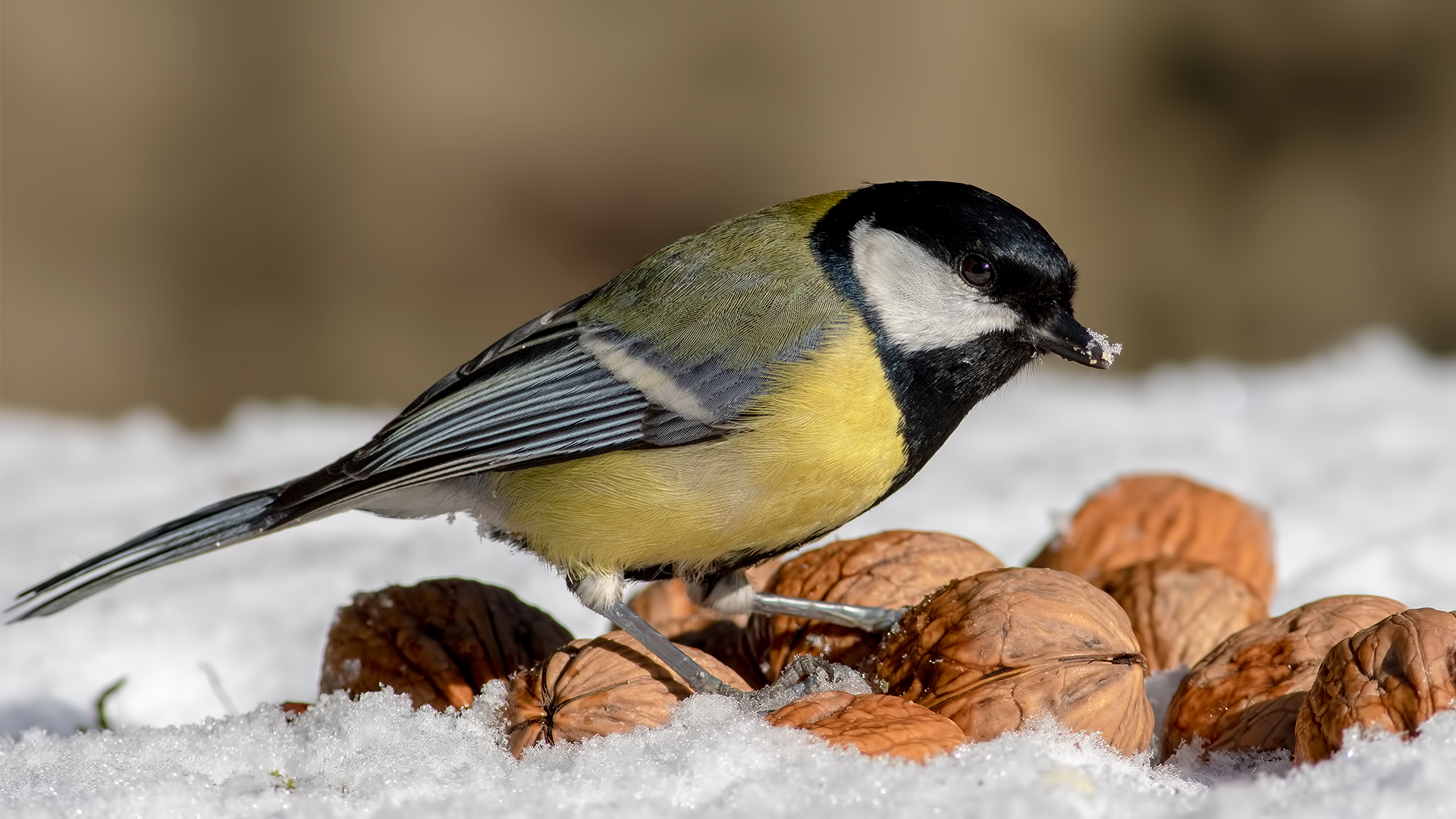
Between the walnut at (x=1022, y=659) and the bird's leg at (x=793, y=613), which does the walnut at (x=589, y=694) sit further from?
the walnut at (x=1022, y=659)

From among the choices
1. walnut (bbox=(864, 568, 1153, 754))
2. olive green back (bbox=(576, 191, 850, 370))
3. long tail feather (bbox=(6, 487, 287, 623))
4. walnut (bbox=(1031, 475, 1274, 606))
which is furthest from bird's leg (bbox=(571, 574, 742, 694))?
walnut (bbox=(1031, 475, 1274, 606))

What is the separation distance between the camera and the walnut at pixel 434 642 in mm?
1977

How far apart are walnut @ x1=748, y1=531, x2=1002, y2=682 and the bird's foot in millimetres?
87

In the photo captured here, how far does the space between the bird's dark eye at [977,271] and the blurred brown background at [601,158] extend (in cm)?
307

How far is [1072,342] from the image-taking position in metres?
1.96

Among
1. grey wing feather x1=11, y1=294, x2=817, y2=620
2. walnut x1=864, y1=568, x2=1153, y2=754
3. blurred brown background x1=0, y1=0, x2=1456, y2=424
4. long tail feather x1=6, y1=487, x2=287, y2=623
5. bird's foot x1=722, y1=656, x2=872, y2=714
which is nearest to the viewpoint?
walnut x1=864, y1=568, x2=1153, y2=754

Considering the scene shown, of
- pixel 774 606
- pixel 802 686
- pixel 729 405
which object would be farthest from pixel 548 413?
pixel 802 686

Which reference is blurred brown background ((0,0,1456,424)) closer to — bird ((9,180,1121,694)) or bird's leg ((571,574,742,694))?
bird ((9,180,1121,694))

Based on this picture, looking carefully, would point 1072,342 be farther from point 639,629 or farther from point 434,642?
point 434,642

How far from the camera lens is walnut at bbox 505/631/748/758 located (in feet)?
5.49

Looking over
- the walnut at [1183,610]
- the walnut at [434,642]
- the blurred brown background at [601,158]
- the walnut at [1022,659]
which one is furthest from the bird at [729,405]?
the blurred brown background at [601,158]

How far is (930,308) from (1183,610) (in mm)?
596

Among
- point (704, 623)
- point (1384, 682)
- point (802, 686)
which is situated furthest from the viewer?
point (704, 623)

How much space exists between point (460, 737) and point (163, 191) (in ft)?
13.4
